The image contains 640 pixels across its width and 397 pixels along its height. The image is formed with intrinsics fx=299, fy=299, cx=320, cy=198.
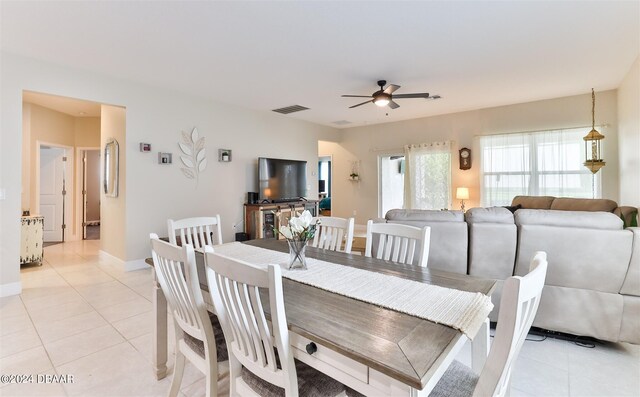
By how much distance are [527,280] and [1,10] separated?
13.4 feet

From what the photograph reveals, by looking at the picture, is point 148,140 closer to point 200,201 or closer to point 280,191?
point 200,201

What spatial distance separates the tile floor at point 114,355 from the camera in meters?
1.79

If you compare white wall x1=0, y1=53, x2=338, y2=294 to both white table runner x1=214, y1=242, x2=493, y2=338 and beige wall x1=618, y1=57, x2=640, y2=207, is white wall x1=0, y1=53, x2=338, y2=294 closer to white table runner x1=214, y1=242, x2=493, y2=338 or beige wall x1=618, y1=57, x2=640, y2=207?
white table runner x1=214, y1=242, x2=493, y2=338

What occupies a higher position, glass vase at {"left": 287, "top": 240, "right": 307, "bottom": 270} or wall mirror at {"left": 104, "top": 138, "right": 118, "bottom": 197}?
wall mirror at {"left": 104, "top": 138, "right": 118, "bottom": 197}

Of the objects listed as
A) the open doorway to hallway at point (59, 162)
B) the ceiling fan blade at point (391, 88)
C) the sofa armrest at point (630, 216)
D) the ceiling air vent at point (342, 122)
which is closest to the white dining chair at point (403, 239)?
the ceiling fan blade at point (391, 88)

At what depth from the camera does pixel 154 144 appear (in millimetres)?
4426

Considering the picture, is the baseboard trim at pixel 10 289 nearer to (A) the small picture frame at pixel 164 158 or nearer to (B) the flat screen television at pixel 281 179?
(A) the small picture frame at pixel 164 158

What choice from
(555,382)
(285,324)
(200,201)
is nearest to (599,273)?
(555,382)

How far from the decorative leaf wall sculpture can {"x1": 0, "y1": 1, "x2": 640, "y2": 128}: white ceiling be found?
2.40 ft

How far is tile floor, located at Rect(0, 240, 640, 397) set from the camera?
1.79m

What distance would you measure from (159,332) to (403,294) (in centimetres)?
151

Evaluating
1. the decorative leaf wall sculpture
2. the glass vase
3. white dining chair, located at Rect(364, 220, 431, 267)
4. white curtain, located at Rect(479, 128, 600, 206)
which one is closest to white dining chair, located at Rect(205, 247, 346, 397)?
the glass vase

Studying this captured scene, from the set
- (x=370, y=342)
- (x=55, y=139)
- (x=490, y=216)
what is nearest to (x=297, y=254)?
(x=370, y=342)

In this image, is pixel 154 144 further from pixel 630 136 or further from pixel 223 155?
pixel 630 136
